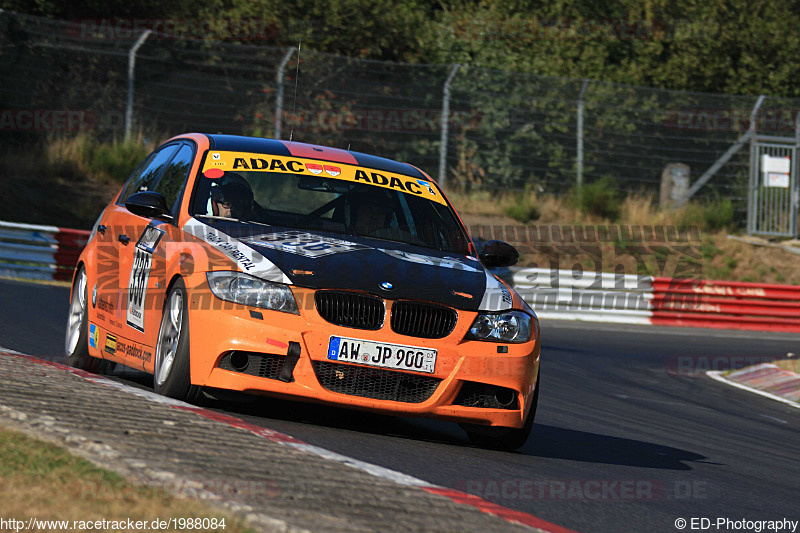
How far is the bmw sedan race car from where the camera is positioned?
627 cm

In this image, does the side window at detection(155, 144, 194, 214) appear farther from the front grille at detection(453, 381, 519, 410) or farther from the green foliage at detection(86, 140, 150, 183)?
the green foliage at detection(86, 140, 150, 183)

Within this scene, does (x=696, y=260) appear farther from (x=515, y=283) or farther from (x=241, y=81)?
(x=241, y=81)

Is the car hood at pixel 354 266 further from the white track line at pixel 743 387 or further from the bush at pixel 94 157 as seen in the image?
the bush at pixel 94 157

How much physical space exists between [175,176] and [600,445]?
3.30 meters

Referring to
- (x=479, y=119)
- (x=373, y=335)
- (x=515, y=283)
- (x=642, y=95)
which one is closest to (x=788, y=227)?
(x=642, y=95)

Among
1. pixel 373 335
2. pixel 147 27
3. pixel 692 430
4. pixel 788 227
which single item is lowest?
pixel 692 430

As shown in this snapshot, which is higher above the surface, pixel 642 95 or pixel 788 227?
pixel 642 95

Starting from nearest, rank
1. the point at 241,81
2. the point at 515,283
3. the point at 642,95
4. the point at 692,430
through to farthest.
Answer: the point at 692,430, the point at 515,283, the point at 241,81, the point at 642,95

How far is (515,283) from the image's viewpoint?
832 inches

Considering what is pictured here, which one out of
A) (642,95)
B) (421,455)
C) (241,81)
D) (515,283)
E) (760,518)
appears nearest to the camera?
(760,518)

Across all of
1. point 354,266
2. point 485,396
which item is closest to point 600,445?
point 485,396

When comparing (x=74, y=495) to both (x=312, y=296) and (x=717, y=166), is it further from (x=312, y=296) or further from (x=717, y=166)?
(x=717, y=166)

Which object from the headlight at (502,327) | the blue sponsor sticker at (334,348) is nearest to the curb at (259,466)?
the blue sponsor sticker at (334,348)

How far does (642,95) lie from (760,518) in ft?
68.6
